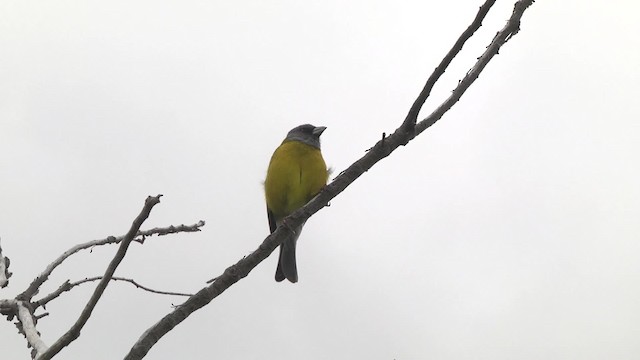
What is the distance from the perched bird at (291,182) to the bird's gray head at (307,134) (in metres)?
0.12

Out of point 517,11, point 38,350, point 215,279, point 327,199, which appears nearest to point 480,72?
point 517,11

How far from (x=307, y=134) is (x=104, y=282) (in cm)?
530

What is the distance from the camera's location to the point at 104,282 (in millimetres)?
2479

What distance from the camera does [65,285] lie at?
471cm

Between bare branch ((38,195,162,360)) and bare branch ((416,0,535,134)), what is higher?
bare branch ((416,0,535,134))

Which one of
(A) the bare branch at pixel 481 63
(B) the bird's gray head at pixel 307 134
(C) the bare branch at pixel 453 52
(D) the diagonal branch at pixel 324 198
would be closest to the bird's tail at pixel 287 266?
(B) the bird's gray head at pixel 307 134

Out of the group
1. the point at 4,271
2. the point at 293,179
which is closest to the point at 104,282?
the point at 4,271

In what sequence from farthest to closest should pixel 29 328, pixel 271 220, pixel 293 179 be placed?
pixel 271 220
pixel 293 179
pixel 29 328

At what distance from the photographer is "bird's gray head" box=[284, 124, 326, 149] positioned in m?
7.36

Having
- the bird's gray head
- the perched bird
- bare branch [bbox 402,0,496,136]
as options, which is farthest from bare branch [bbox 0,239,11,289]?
bare branch [bbox 402,0,496,136]

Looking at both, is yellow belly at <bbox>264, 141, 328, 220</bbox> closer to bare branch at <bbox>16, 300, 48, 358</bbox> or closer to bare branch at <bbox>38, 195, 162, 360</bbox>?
bare branch at <bbox>16, 300, 48, 358</bbox>

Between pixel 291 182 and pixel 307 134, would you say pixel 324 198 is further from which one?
pixel 307 134

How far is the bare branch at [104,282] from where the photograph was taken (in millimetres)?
2340

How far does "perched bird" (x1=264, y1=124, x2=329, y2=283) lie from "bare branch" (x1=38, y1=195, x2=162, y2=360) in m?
3.80
